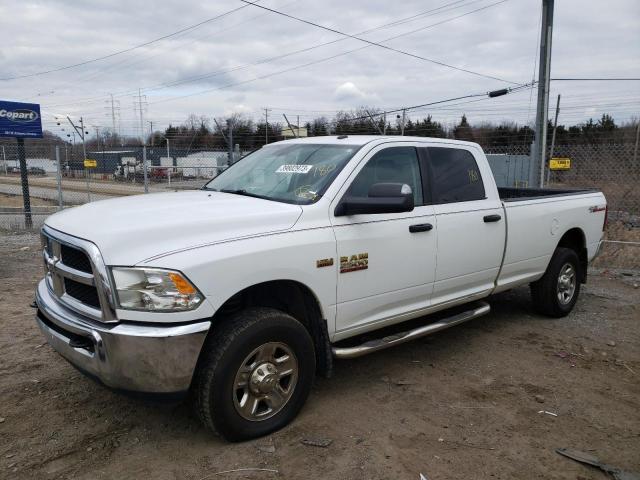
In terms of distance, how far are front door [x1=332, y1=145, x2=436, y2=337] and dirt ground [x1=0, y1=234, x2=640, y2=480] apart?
0.65 m

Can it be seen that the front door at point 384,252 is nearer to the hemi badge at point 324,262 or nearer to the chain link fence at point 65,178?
the hemi badge at point 324,262

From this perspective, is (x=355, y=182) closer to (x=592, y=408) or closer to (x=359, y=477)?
(x=359, y=477)

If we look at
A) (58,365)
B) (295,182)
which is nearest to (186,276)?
(295,182)

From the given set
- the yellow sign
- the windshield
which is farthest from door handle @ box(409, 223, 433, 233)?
the yellow sign

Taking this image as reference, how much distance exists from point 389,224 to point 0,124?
13089 mm

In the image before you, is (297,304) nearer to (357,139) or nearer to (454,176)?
(357,139)

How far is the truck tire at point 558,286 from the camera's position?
591 cm

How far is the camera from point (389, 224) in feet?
13.1

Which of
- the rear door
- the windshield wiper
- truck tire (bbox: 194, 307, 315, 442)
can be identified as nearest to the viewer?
truck tire (bbox: 194, 307, 315, 442)

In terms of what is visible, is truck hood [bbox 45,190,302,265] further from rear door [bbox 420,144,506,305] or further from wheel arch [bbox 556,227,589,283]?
wheel arch [bbox 556,227,589,283]

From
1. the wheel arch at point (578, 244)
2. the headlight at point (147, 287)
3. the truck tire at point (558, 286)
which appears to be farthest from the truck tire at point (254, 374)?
the wheel arch at point (578, 244)

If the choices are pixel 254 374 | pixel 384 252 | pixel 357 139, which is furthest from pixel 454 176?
pixel 254 374

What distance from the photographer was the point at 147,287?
2865mm

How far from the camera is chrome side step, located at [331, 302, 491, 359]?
3773mm
